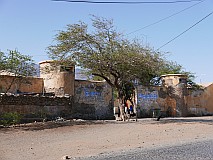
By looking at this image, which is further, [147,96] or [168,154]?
[147,96]

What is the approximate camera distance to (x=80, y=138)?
15461mm

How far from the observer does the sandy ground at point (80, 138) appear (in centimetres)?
1177

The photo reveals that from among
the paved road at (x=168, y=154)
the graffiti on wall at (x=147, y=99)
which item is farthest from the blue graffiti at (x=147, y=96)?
the paved road at (x=168, y=154)

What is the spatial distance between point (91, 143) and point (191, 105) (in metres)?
22.9

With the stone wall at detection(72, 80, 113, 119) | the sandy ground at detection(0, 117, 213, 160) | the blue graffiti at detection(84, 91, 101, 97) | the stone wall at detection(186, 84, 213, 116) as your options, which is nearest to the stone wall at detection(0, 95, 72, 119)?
the stone wall at detection(72, 80, 113, 119)

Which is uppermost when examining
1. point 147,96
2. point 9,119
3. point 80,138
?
point 147,96

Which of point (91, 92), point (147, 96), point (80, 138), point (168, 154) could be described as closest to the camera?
point (168, 154)

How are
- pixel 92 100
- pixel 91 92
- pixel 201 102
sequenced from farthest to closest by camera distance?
1. pixel 201 102
2. pixel 91 92
3. pixel 92 100

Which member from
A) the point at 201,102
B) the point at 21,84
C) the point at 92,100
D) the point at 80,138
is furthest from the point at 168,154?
the point at 201,102

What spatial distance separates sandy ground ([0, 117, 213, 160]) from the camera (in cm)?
1177

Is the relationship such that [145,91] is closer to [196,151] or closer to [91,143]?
[91,143]

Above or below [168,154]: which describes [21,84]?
above

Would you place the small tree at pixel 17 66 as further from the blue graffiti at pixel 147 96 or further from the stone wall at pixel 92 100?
the blue graffiti at pixel 147 96

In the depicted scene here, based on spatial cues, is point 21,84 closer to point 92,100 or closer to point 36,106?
point 36,106
